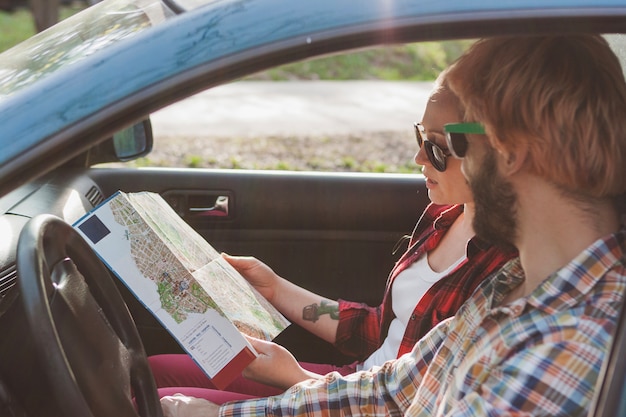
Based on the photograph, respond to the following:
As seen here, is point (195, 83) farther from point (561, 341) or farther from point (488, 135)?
point (561, 341)

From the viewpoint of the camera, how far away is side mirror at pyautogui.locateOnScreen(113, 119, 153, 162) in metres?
2.92

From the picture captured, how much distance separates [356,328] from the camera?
8.13 feet

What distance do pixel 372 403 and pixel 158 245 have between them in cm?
59

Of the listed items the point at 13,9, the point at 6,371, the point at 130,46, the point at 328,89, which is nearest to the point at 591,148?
the point at 130,46

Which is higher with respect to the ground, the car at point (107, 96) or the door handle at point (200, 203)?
the car at point (107, 96)

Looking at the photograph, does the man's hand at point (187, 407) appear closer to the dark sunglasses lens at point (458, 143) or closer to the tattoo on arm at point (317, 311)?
the tattoo on arm at point (317, 311)

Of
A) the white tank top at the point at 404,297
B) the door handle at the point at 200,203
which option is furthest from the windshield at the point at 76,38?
the door handle at the point at 200,203

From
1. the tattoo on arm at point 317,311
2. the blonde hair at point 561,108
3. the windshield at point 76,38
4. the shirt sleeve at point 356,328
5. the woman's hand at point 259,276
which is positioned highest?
the windshield at point 76,38

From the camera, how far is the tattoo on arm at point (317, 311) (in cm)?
251

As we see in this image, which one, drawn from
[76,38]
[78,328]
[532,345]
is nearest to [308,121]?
[76,38]

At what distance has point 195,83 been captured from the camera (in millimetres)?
1272

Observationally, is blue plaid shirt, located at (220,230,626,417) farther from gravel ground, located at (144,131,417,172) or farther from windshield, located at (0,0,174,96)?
gravel ground, located at (144,131,417,172)

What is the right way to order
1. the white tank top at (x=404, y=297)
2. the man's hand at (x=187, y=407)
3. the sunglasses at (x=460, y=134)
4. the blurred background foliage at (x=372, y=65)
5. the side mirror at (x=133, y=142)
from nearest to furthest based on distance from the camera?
the sunglasses at (x=460, y=134), the man's hand at (x=187, y=407), the white tank top at (x=404, y=297), the side mirror at (x=133, y=142), the blurred background foliage at (x=372, y=65)

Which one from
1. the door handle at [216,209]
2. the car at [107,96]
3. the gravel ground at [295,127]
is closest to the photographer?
the car at [107,96]
